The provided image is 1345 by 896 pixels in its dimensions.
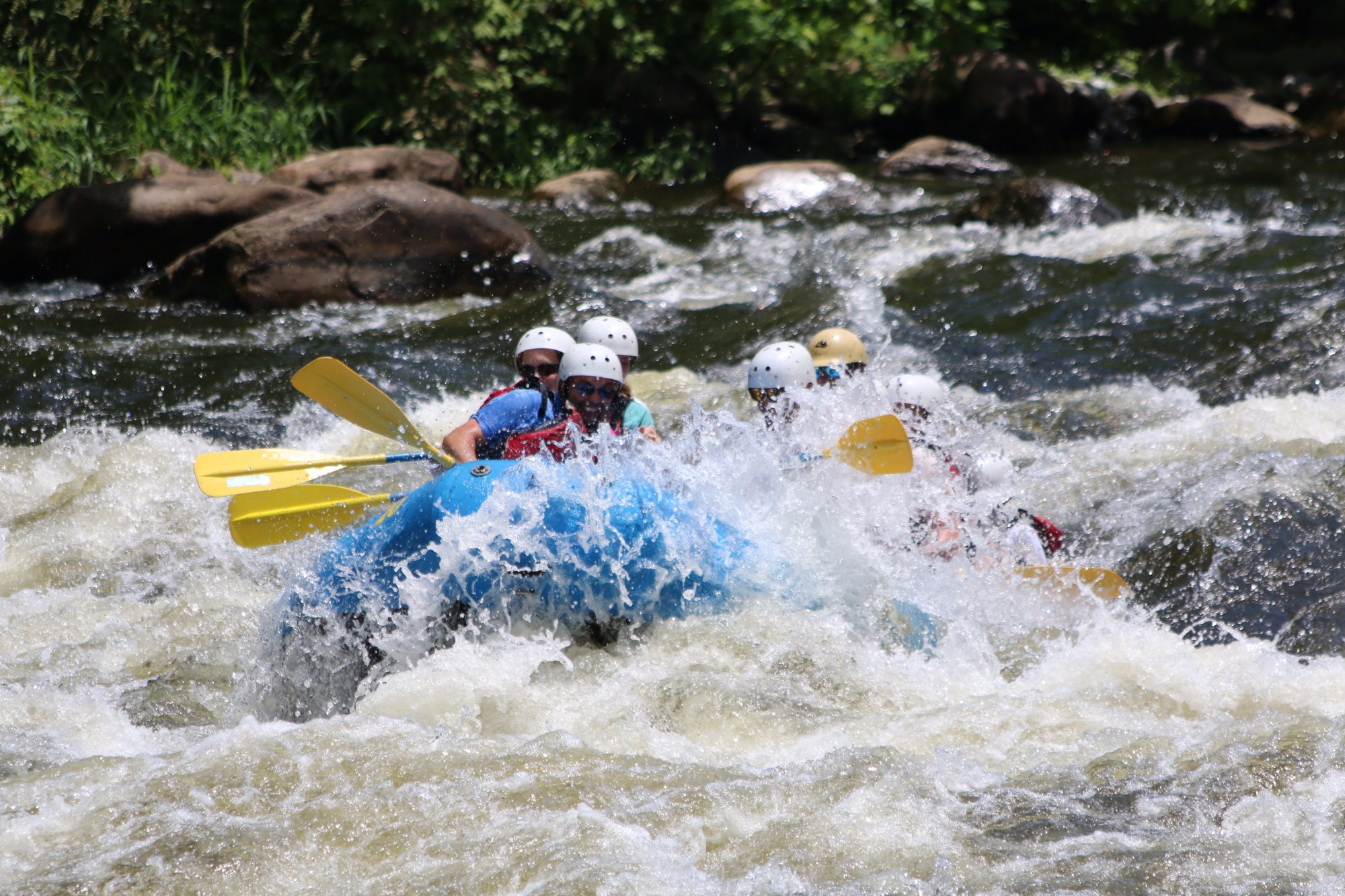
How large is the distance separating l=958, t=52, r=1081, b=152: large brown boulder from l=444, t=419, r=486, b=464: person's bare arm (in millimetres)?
9684

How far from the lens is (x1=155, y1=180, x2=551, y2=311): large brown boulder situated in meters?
7.82

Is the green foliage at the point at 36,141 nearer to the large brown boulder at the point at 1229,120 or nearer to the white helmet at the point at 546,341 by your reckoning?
the white helmet at the point at 546,341

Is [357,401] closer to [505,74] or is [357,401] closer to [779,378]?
[779,378]

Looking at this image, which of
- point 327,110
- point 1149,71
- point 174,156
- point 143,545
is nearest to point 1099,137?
point 1149,71

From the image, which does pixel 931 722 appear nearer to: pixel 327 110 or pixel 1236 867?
pixel 1236 867

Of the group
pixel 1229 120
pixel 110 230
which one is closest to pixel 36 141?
pixel 110 230

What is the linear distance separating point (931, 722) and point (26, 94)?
30.6 ft

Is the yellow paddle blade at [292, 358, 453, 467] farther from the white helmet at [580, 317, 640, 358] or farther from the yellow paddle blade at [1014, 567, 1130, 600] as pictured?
the yellow paddle blade at [1014, 567, 1130, 600]

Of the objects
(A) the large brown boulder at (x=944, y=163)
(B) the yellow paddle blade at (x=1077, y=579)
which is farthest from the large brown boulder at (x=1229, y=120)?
(B) the yellow paddle blade at (x=1077, y=579)

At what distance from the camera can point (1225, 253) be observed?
8633 millimetres

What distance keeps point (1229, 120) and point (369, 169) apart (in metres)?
8.69

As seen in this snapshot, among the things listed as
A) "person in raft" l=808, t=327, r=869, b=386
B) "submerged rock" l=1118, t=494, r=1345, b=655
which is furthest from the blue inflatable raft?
"submerged rock" l=1118, t=494, r=1345, b=655

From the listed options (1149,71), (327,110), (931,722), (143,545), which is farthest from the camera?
(1149,71)

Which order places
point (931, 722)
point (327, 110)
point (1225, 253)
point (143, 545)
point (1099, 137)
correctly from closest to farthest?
point (931, 722)
point (143, 545)
point (1225, 253)
point (327, 110)
point (1099, 137)
